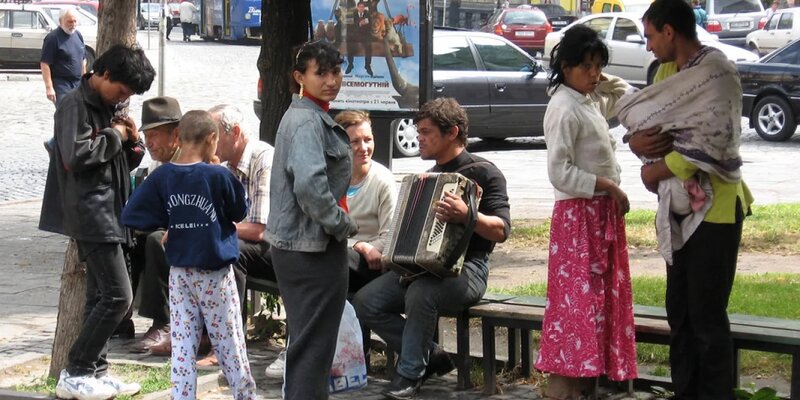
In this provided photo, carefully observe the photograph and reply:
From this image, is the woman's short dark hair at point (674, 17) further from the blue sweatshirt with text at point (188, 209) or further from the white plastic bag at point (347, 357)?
the blue sweatshirt with text at point (188, 209)

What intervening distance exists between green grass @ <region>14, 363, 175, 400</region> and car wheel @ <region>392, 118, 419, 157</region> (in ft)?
30.8

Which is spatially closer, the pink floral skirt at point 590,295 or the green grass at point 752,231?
the pink floral skirt at point 590,295

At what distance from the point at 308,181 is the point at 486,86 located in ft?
37.7

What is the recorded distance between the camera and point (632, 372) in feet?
18.3

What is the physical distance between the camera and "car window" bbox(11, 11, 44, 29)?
3019 cm

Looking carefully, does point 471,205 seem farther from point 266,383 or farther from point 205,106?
point 205,106

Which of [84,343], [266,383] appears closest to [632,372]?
[266,383]

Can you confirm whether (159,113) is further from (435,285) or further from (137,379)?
(435,285)

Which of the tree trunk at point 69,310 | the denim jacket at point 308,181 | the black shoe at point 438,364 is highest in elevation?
the denim jacket at point 308,181

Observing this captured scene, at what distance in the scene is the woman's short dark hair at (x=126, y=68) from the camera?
570 cm

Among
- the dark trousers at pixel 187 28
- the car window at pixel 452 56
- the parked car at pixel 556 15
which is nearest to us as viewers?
the car window at pixel 452 56

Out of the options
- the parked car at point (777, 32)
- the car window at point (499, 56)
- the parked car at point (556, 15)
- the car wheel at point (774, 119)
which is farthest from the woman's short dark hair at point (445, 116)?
the parked car at point (556, 15)

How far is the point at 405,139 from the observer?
15.9 metres

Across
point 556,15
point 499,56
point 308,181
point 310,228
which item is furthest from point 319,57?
point 556,15
